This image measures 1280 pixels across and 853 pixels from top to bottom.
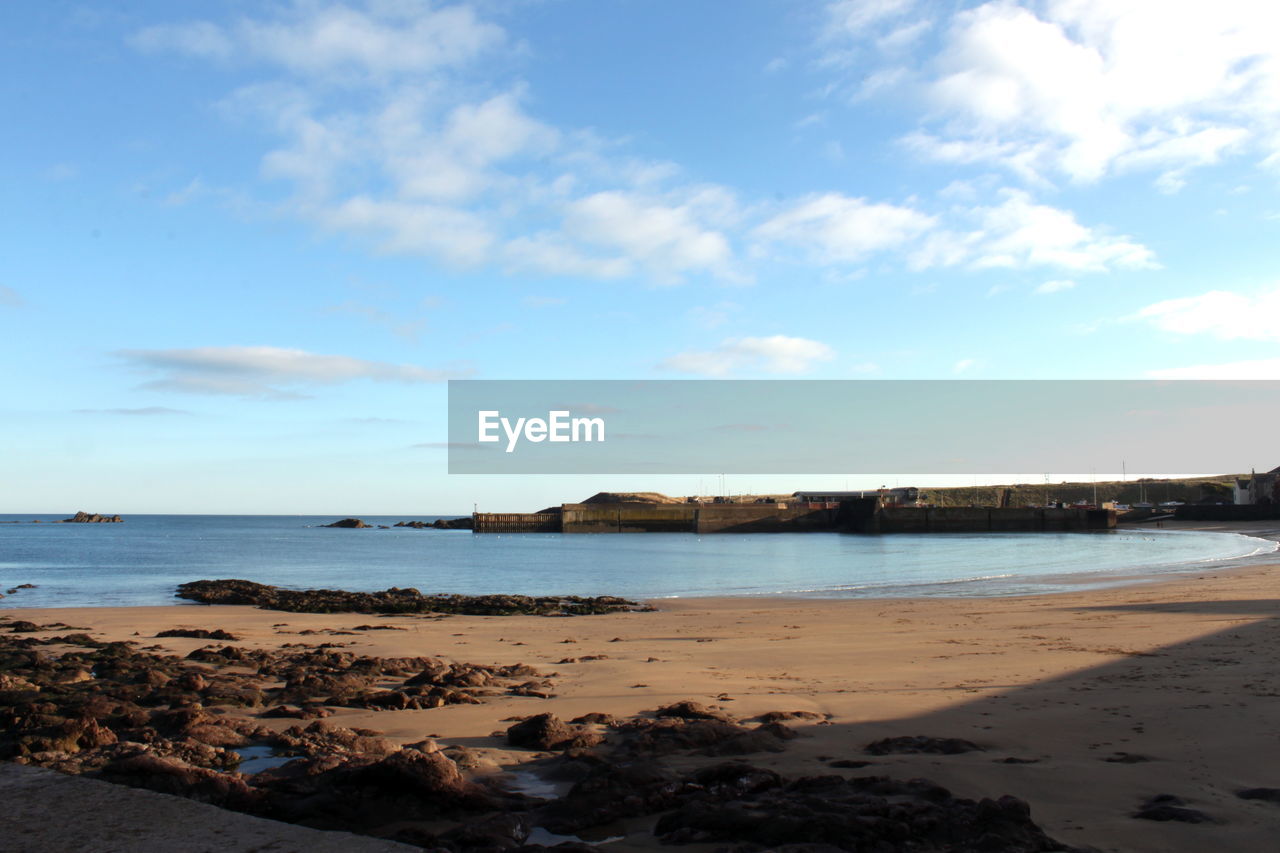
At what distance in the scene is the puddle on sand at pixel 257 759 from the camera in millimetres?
6547

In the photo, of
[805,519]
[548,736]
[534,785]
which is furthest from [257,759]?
[805,519]

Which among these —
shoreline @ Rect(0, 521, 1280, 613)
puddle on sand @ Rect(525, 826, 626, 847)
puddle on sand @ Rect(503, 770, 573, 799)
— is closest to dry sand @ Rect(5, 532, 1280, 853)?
puddle on sand @ Rect(525, 826, 626, 847)

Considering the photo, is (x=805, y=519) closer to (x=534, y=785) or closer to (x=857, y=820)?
(x=534, y=785)

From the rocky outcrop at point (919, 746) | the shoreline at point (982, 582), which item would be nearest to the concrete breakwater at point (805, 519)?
the shoreline at point (982, 582)

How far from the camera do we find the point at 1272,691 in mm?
9086

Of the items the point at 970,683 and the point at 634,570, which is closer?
the point at 970,683

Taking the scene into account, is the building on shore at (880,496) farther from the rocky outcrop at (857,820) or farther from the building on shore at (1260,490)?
the rocky outcrop at (857,820)

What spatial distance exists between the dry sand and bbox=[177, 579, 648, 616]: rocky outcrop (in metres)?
2.09

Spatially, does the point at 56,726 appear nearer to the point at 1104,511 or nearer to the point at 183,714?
the point at 183,714

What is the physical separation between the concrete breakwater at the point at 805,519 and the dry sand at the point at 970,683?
78.6 m

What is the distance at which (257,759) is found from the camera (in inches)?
269

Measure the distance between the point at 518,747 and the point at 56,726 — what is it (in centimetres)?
368

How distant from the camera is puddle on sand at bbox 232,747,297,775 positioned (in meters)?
6.55

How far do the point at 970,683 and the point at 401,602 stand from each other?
737 inches
